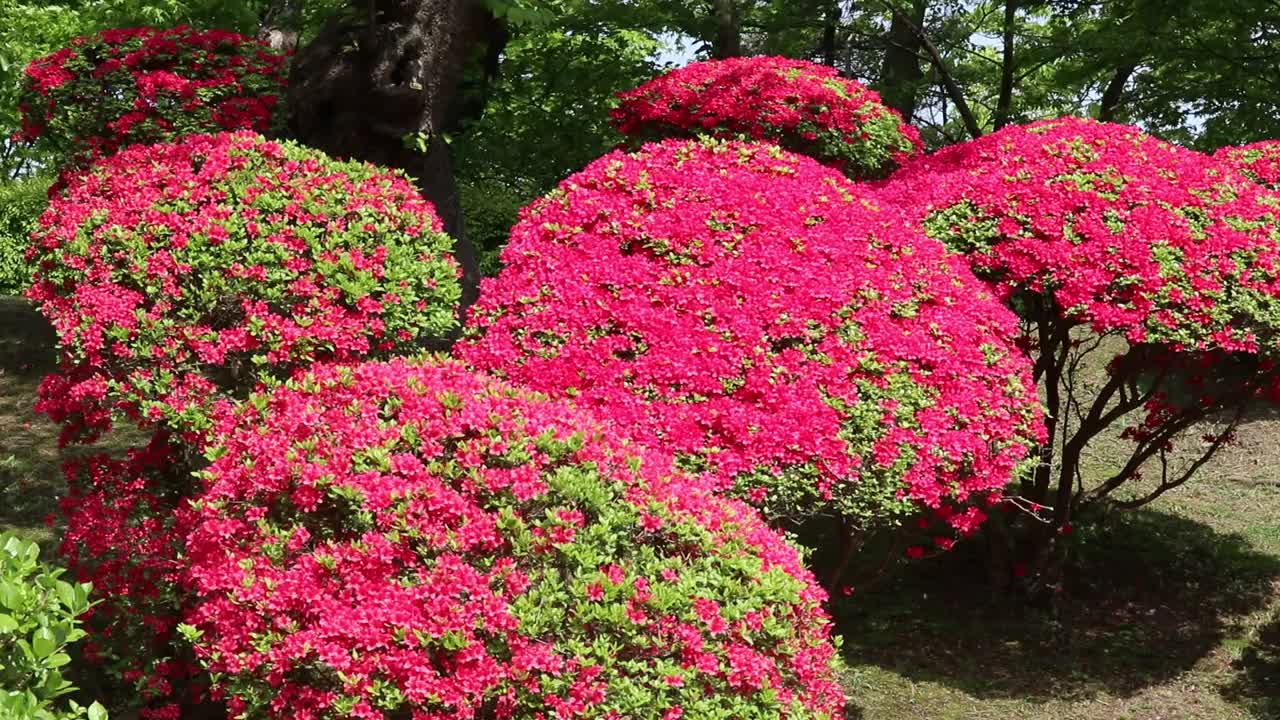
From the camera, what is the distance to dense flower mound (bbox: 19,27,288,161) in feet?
31.0

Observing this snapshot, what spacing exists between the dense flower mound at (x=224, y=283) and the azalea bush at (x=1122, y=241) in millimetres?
3353

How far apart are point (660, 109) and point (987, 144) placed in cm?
267

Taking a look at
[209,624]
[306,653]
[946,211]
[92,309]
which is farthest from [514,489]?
[946,211]

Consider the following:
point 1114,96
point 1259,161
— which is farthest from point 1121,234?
point 1114,96

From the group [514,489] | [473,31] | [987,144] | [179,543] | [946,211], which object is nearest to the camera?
[514,489]

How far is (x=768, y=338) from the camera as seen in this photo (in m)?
5.79

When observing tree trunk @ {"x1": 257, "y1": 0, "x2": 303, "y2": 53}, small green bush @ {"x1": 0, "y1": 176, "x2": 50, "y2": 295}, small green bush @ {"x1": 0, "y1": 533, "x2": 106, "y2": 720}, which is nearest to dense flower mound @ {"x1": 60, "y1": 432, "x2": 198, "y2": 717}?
small green bush @ {"x1": 0, "y1": 533, "x2": 106, "y2": 720}

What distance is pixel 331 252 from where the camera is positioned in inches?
237

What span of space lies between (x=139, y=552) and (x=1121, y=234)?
6.00 meters

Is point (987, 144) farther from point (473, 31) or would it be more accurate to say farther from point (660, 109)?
point (473, 31)

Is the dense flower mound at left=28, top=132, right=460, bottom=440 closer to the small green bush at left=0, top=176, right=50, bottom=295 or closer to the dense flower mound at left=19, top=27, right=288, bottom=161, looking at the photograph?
the dense flower mound at left=19, top=27, right=288, bottom=161

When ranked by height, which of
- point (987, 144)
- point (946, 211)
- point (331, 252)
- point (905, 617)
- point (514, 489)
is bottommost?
point (905, 617)

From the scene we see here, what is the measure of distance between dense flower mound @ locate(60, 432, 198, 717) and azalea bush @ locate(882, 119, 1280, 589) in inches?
186

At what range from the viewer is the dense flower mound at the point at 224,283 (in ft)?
18.8
